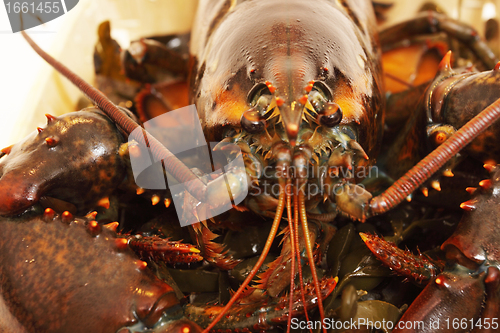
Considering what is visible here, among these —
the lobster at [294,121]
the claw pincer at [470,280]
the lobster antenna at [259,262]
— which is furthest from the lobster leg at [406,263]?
the lobster antenna at [259,262]

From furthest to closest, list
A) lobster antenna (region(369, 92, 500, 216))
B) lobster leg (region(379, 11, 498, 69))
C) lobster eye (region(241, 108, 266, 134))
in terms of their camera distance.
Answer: lobster leg (region(379, 11, 498, 69)), lobster eye (region(241, 108, 266, 134)), lobster antenna (region(369, 92, 500, 216))

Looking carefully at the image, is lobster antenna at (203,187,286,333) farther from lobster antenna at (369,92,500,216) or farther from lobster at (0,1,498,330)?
lobster antenna at (369,92,500,216)

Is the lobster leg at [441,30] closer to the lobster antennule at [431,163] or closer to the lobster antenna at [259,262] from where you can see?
the lobster antennule at [431,163]

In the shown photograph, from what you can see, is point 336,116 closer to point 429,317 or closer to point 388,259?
point 388,259

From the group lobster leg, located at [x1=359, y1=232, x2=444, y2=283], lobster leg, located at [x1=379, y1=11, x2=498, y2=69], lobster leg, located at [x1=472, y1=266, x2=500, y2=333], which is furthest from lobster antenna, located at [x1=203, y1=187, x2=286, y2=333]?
lobster leg, located at [x1=379, y1=11, x2=498, y2=69]

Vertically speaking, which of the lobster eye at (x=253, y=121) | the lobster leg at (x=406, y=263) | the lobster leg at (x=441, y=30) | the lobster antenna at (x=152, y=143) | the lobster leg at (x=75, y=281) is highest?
the lobster eye at (x=253, y=121)
